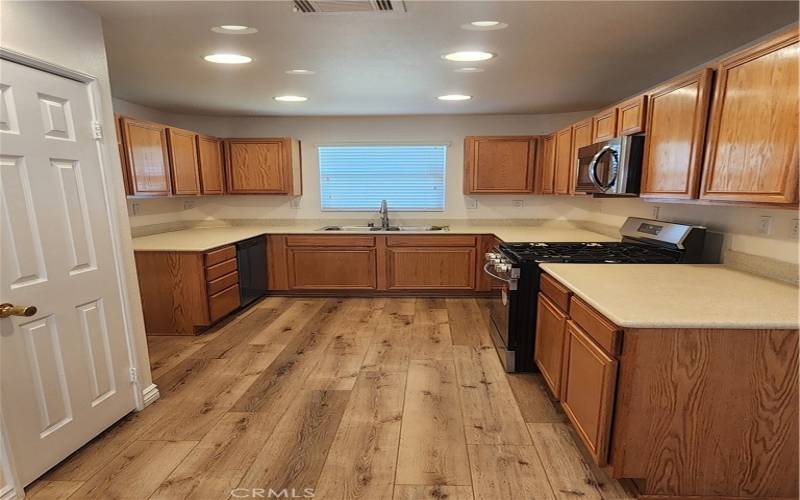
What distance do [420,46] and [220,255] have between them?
2.53 meters

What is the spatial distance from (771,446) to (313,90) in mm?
3574

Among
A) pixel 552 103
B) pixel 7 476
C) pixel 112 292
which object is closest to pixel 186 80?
pixel 112 292

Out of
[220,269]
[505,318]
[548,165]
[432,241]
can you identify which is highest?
[548,165]

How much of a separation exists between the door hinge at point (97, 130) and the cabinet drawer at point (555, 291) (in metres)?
2.54

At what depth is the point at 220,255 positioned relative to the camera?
3.55 m

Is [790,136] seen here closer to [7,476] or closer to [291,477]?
[291,477]

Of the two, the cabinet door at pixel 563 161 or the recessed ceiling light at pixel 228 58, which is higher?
the recessed ceiling light at pixel 228 58

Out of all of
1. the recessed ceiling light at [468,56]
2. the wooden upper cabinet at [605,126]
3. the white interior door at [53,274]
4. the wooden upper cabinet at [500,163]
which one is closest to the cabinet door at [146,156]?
the white interior door at [53,274]

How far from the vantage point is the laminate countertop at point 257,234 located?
11.3 feet

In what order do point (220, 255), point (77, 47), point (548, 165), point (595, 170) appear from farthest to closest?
point (548, 165) → point (220, 255) → point (595, 170) → point (77, 47)

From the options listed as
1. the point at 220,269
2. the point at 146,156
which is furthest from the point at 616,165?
the point at 146,156

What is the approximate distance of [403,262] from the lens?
14.5ft

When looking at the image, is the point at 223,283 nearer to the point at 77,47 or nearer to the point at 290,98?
the point at 290,98

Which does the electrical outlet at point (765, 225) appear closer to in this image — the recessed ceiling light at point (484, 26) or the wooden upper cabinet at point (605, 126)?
the wooden upper cabinet at point (605, 126)
